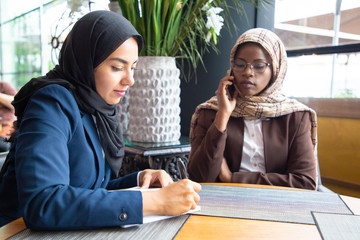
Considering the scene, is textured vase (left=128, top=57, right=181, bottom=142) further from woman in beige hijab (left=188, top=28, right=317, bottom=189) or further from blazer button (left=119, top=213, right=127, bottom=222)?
blazer button (left=119, top=213, right=127, bottom=222)

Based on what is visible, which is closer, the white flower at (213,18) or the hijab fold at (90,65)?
the hijab fold at (90,65)

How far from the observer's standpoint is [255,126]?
174cm

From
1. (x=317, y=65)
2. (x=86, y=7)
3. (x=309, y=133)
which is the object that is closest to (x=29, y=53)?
(x=86, y=7)

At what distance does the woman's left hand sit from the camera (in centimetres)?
106

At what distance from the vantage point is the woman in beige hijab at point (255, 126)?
1.63 m

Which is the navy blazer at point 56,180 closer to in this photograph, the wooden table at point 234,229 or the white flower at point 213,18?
the wooden table at point 234,229

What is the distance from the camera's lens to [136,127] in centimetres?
219

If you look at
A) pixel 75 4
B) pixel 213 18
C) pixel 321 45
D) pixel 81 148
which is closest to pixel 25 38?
pixel 75 4

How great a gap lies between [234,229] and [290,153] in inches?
38.8

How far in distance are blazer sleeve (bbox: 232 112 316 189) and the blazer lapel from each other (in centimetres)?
73

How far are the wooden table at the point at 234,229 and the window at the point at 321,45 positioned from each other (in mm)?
1706

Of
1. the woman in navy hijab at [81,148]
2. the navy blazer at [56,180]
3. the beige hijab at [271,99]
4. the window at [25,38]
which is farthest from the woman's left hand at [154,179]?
the window at [25,38]

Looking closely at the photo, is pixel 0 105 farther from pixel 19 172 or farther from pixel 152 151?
pixel 19 172

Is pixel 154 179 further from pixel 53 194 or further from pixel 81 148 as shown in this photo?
pixel 53 194
